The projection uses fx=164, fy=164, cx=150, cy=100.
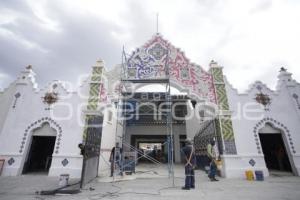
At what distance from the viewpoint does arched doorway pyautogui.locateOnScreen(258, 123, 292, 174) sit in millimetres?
8094

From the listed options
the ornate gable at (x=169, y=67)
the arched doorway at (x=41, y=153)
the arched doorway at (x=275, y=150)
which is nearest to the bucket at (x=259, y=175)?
the arched doorway at (x=275, y=150)

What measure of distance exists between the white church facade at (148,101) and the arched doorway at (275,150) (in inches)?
2.6

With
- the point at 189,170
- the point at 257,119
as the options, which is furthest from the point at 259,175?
the point at 189,170

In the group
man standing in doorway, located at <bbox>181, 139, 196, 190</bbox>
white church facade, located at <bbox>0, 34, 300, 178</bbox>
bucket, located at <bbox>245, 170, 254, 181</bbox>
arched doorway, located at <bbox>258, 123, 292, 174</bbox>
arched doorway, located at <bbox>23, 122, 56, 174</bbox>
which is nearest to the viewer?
man standing in doorway, located at <bbox>181, 139, 196, 190</bbox>

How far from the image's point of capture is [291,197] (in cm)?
401

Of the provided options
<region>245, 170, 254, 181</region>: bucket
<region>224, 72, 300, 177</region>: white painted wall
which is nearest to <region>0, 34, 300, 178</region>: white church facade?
<region>224, 72, 300, 177</region>: white painted wall

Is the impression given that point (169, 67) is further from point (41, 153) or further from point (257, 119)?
point (41, 153)

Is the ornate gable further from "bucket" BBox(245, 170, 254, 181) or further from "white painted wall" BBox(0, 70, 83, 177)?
"white painted wall" BBox(0, 70, 83, 177)

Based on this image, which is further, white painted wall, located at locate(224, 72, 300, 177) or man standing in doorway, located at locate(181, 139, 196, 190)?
white painted wall, located at locate(224, 72, 300, 177)

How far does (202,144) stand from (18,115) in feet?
32.6

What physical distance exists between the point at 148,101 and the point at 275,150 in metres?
8.63

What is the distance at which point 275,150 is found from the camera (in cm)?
1022

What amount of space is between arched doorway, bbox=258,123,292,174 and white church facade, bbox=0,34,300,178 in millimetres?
66

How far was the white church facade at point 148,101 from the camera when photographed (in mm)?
7359
